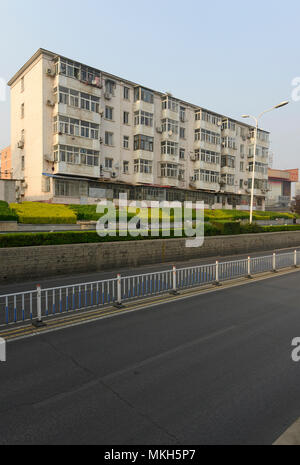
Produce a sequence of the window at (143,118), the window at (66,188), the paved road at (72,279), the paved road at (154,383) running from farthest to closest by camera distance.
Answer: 1. the window at (143,118)
2. the window at (66,188)
3. the paved road at (72,279)
4. the paved road at (154,383)

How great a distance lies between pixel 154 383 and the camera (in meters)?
5.06

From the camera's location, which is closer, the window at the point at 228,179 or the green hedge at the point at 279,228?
the green hedge at the point at 279,228

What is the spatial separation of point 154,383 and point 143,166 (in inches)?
1387

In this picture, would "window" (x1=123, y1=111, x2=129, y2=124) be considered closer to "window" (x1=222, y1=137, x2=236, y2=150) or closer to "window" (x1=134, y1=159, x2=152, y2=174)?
"window" (x1=134, y1=159, x2=152, y2=174)

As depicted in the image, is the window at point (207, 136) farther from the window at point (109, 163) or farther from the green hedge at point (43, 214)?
the green hedge at point (43, 214)

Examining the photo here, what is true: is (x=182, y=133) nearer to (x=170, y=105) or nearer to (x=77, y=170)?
(x=170, y=105)

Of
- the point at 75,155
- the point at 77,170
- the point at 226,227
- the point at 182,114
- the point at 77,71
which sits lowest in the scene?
the point at 226,227

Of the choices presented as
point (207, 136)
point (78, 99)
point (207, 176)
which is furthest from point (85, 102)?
point (207, 176)

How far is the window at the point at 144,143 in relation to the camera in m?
38.1

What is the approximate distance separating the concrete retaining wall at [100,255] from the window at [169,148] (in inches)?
849

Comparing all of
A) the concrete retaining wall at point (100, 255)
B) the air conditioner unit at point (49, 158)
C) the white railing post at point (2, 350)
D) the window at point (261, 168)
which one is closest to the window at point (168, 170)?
the air conditioner unit at point (49, 158)

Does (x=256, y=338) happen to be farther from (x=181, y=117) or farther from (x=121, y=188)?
(x=181, y=117)

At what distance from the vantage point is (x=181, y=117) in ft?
144

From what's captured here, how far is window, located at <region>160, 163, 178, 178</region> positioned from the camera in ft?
135
